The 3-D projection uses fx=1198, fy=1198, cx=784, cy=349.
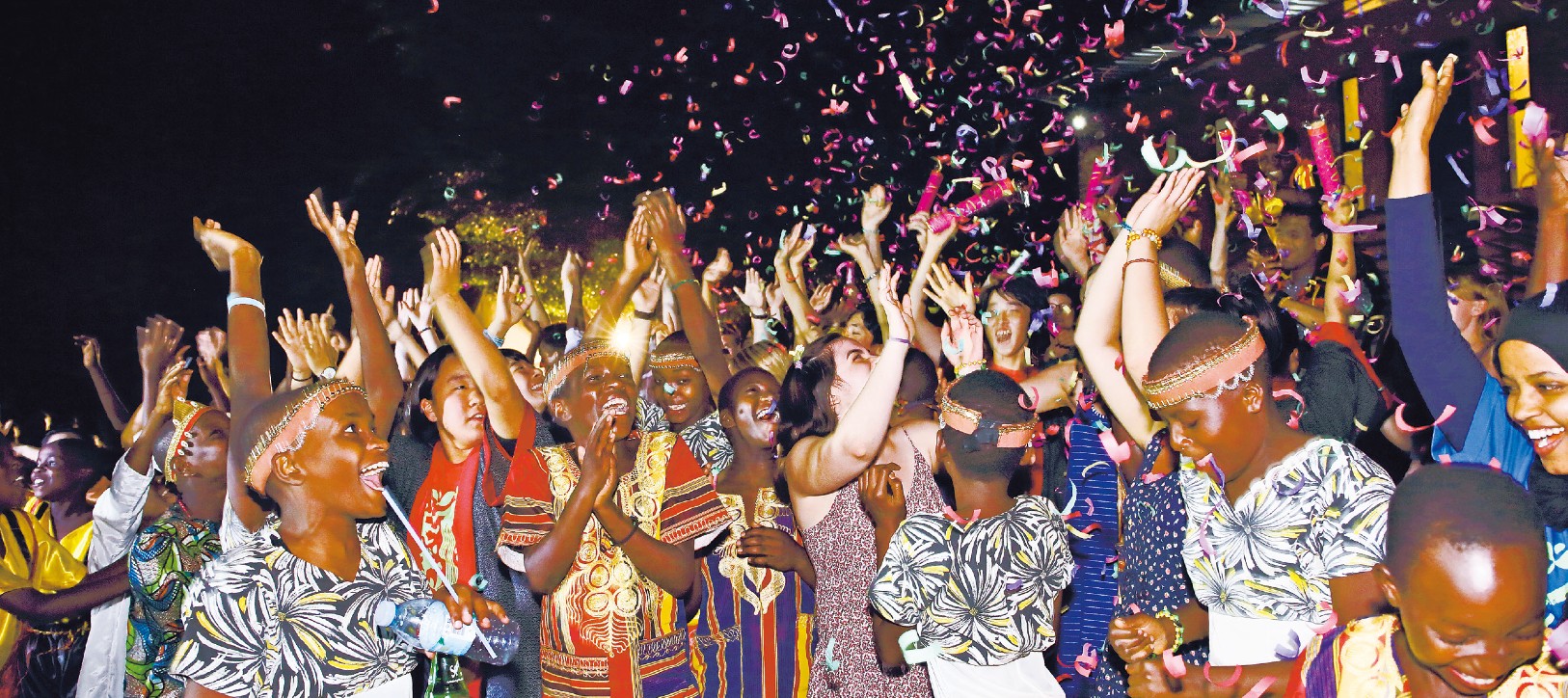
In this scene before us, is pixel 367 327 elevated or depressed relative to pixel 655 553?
elevated

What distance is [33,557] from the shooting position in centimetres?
536

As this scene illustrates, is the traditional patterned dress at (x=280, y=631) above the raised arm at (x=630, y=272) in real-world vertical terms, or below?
below

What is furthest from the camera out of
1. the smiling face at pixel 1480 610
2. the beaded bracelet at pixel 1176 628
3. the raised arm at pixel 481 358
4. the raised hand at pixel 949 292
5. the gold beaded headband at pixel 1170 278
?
the raised hand at pixel 949 292

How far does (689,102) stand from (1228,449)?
7802 mm

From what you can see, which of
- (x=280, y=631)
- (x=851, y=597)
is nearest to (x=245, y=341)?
(x=280, y=631)

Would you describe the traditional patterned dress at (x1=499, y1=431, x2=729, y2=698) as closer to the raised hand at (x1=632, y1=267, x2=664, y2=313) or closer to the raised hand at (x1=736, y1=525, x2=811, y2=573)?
the raised hand at (x1=736, y1=525, x2=811, y2=573)

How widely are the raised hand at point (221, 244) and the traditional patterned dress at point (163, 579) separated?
3.24ft

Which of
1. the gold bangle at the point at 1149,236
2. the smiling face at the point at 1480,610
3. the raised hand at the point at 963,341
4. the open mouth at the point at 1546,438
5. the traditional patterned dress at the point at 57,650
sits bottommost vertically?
the traditional patterned dress at the point at 57,650

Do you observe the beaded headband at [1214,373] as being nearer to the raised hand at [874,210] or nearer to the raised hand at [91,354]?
the raised hand at [874,210]

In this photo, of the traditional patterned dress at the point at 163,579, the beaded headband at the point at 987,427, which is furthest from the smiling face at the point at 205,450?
the beaded headband at the point at 987,427

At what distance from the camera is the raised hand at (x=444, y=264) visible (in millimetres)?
A: 4504

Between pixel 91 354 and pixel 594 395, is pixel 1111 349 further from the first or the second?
pixel 91 354

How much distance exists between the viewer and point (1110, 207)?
6.14 m

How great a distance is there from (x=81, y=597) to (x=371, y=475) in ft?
7.96
